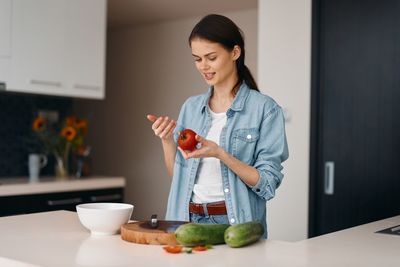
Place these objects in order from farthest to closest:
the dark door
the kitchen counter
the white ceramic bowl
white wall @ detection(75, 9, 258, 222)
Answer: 1. white wall @ detection(75, 9, 258, 222)
2. the dark door
3. the white ceramic bowl
4. the kitchen counter

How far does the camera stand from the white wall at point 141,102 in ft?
16.6

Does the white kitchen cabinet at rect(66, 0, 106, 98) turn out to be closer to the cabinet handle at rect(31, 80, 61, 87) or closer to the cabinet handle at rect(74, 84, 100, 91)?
the cabinet handle at rect(74, 84, 100, 91)

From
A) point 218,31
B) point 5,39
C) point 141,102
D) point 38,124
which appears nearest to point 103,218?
point 218,31

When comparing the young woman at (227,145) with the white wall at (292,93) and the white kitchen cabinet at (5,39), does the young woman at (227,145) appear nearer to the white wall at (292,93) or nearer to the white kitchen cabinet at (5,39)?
the white wall at (292,93)

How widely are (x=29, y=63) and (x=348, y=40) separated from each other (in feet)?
6.71

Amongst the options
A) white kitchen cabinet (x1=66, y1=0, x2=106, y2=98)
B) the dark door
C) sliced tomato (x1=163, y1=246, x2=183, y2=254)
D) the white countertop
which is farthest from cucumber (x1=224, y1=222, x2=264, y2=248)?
white kitchen cabinet (x1=66, y1=0, x2=106, y2=98)

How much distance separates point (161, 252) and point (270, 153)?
0.68 meters

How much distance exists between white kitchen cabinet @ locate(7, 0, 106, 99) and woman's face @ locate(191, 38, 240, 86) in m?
1.95

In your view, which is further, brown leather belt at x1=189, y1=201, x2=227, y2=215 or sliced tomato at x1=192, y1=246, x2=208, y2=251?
brown leather belt at x1=189, y1=201, x2=227, y2=215

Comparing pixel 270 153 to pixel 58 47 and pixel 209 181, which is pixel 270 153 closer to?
pixel 209 181

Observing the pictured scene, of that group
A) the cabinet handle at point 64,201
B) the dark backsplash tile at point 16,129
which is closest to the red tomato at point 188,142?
the cabinet handle at point 64,201

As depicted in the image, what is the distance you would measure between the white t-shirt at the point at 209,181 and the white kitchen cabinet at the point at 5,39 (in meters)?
1.98

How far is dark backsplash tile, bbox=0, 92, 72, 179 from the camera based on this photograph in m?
4.07

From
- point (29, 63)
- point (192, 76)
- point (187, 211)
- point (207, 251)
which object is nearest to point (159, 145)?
point (192, 76)
